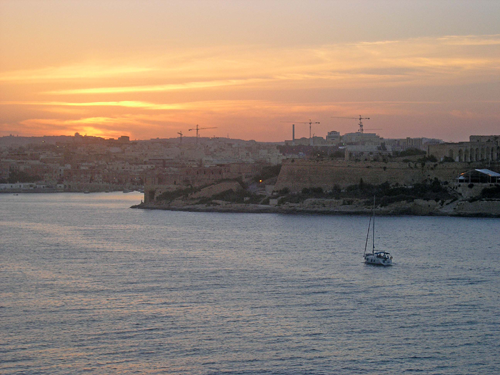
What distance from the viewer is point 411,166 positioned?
34688mm

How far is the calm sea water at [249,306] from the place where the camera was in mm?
9297

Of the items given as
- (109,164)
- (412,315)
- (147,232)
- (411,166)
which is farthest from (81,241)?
(109,164)

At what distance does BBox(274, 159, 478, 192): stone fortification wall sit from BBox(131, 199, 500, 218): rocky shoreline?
255 centimetres

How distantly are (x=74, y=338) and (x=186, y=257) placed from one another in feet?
26.2

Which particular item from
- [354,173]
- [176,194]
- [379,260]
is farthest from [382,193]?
[379,260]

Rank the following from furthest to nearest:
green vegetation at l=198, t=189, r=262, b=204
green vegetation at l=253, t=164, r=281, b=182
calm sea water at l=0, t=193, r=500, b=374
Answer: green vegetation at l=253, t=164, r=281, b=182 < green vegetation at l=198, t=189, r=262, b=204 < calm sea water at l=0, t=193, r=500, b=374

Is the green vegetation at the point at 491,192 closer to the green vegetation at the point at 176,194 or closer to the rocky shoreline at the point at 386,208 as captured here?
the rocky shoreline at the point at 386,208

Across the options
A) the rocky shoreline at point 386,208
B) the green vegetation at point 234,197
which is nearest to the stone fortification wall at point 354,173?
the green vegetation at point 234,197

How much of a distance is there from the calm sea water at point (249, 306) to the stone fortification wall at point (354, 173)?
12.5 metres

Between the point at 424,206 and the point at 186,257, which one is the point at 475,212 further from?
the point at 186,257

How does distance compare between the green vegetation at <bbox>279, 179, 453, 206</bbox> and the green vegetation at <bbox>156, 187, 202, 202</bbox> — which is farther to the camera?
the green vegetation at <bbox>156, 187, 202, 202</bbox>

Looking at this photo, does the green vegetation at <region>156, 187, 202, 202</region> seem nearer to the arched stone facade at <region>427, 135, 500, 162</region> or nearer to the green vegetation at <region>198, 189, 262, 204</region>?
the green vegetation at <region>198, 189, 262, 204</region>

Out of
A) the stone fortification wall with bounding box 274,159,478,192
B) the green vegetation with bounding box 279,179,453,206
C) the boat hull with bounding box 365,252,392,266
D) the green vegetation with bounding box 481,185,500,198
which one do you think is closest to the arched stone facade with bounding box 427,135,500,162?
the stone fortification wall with bounding box 274,159,478,192

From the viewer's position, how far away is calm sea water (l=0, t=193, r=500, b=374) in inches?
366
